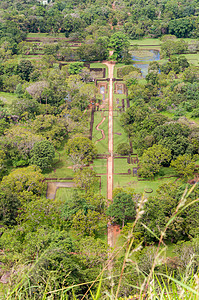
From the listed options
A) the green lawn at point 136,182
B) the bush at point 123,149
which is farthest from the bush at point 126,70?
the green lawn at point 136,182

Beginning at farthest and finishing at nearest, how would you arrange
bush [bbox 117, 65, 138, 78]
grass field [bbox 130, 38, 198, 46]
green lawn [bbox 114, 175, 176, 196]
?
grass field [bbox 130, 38, 198, 46] → bush [bbox 117, 65, 138, 78] → green lawn [bbox 114, 175, 176, 196]

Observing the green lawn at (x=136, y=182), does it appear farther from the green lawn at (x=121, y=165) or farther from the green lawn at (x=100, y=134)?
the green lawn at (x=100, y=134)

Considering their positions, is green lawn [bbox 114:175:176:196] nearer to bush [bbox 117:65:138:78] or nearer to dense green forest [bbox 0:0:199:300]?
dense green forest [bbox 0:0:199:300]

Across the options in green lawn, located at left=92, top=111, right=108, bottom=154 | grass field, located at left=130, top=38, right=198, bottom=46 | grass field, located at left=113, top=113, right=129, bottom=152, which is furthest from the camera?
grass field, located at left=130, top=38, right=198, bottom=46

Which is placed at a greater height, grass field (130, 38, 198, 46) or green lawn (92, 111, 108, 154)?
grass field (130, 38, 198, 46)

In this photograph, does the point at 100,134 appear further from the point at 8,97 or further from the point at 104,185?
the point at 8,97

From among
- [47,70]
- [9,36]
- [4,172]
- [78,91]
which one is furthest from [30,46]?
[4,172]

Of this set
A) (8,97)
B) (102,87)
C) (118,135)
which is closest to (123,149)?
(118,135)

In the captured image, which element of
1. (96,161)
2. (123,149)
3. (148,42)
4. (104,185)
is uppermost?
(148,42)

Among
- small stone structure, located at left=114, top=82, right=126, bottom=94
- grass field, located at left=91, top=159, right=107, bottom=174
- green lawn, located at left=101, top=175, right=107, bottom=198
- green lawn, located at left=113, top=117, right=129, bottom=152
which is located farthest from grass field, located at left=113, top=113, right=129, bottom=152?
small stone structure, located at left=114, top=82, right=126, bottom=94
